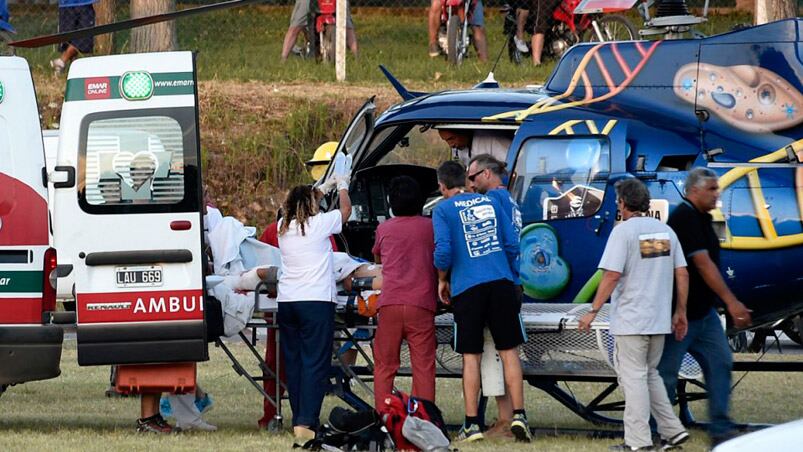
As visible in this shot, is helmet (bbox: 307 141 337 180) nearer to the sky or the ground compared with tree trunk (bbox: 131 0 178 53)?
→ nearer to the ground

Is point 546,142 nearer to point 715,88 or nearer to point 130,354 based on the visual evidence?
point 715,88

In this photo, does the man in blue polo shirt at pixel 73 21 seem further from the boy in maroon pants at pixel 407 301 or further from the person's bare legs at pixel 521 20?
the boy in maroon pants at pixel 407 301

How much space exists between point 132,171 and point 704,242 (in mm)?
3712

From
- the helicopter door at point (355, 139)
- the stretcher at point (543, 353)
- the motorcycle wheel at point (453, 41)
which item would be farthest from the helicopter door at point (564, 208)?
the motorcycle wheel at point (453, 41)

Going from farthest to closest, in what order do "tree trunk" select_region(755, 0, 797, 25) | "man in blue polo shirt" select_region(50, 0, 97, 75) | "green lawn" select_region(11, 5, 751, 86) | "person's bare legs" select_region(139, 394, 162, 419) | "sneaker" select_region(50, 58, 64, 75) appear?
"sneaker" select_region(50, 58, 64, 75) < "man in blue polo shirt" select_region(50, 0, 97, 75) < "green lawn" select_region(11, 5, 751, 86) < "tree trunk" select_region(755, 0, 797, 25) < "person's bare legs" select_region(139, 394, 162, 419)

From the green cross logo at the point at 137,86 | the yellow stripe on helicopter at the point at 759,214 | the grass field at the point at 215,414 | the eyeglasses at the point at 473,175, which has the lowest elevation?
the grass field at the point at 215,414

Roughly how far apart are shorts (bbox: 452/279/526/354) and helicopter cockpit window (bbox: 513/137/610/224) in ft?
3.26

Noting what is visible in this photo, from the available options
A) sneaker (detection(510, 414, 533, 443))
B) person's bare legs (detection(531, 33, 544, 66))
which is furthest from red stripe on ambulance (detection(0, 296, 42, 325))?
person's bare legs (detection(531, 33, 544, 66))

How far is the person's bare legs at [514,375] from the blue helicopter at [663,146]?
3.00 ft

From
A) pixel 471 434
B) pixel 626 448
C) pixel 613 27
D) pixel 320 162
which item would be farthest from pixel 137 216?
pixel 613 27

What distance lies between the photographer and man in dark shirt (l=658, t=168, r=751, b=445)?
9398mm

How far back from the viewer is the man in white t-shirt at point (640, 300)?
927 cm

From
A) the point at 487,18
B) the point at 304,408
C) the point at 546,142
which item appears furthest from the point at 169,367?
the point at 487,18

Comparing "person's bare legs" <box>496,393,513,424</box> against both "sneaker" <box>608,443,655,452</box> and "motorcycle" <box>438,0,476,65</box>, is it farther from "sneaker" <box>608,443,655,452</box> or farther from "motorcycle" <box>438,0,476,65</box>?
"motorcycle" <box>438,0,476,65</box>
